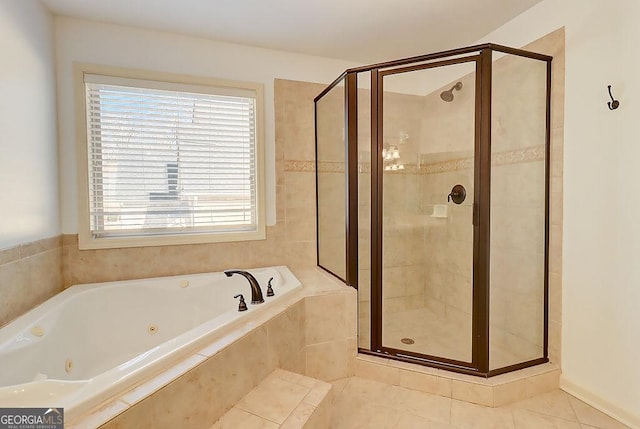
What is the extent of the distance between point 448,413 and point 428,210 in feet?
4.85

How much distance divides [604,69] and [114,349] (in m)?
3.16

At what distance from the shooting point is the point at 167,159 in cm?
230

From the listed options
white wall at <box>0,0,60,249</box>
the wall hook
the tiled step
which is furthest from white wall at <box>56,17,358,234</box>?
the wall hook

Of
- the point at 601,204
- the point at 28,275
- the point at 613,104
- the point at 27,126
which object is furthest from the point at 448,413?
the point at 27,126

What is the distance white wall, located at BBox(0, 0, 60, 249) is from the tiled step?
140cm

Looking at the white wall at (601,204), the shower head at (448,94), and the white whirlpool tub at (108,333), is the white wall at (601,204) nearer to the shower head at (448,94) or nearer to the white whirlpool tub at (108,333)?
the shower head at (448,94)

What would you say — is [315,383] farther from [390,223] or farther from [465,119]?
[465,119]

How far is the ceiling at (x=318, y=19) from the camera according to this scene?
6.31 ft

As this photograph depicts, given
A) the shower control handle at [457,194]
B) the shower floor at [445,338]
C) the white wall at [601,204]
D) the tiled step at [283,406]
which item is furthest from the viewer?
the shower control handle at [457,194]

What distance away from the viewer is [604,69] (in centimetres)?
158

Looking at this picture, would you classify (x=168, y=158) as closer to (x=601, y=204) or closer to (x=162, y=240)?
(x=162, y=240)

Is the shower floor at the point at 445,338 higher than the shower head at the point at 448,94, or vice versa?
the shower head at the point at 448,94

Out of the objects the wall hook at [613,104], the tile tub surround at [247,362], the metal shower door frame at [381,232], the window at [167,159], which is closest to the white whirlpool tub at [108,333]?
the tile tub surround at [247,362]

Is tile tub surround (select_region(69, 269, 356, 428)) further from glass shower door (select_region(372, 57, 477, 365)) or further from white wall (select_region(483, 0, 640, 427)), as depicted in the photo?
white wall (select_region(483, 0, 640, 427))
